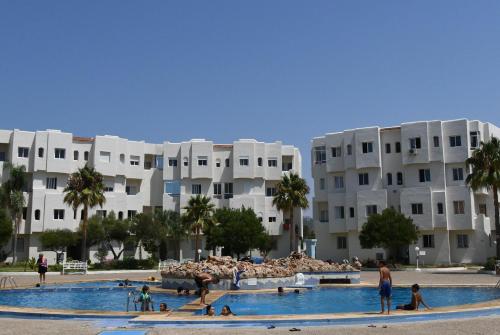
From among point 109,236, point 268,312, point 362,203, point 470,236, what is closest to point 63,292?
point 268,312

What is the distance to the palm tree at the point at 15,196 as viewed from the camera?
6675 centimetres

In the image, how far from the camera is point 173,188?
7862 centimetres

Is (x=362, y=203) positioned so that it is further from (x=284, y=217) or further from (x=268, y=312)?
(x=268, y=312)

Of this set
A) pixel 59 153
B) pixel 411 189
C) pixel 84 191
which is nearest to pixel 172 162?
pixel 59 153

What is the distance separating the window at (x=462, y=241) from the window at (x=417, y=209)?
515 cm

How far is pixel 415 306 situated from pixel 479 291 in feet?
41.3

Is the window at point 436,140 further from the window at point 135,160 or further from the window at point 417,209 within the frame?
the window at point 135,160

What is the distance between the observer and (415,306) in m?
19.3

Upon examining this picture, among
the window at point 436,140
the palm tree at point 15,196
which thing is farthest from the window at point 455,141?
the palm tree at point 15,196

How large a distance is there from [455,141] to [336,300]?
43.6m

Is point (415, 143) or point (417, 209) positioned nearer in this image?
point (417, 209)

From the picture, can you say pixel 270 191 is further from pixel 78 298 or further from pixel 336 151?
pixel 78 298

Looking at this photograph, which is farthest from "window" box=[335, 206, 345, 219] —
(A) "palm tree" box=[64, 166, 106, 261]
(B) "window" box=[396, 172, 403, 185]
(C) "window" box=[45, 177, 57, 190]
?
(C) "window" box=[45, 177, 57, 190]

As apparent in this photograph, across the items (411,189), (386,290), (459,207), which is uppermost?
(411,189)
